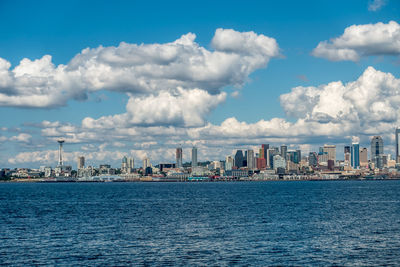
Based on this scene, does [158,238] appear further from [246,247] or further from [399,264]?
[399,264]

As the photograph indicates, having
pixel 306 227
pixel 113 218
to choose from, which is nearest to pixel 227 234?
pixel 306 227

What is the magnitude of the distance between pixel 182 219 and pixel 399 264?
1972 inches

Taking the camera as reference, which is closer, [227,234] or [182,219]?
[227,234]

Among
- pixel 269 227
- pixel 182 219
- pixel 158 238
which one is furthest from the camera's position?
pixel 182 219

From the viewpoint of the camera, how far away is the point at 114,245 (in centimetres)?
6544

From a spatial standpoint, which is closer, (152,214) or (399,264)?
(399,264)

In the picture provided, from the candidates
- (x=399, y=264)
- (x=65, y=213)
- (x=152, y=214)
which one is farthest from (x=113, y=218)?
(x=399, y=264)

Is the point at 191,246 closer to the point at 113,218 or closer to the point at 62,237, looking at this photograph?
the point at 62,237

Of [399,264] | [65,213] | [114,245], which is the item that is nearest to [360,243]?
[399,264]

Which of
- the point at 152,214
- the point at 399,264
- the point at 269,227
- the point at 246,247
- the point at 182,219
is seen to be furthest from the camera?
the point at 152,214

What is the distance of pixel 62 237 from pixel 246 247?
26.6 meters

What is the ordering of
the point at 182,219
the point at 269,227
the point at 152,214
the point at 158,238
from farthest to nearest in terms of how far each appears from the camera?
1. the point at 152,214
2. the point at 182,219
3. the point at 269,227
4. the point at 158,238

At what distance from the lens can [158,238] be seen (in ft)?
235

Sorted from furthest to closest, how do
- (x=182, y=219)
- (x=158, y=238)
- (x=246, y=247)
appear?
(x=182, y=219) → (x=158, y=238) → (x=246, y=247)
